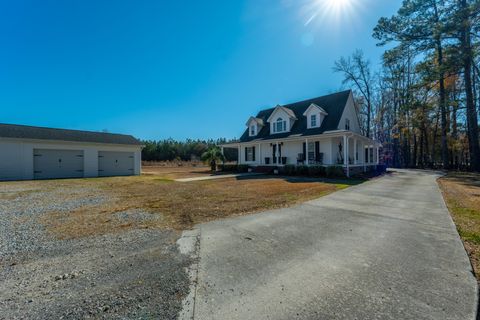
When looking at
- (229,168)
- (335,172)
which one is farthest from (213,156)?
(335,172)

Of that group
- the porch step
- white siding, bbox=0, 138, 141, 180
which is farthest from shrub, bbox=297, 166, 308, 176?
white siding, bbox=0, 138, 141, 180

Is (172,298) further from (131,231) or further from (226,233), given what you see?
(131,231)

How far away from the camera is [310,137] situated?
17.5m

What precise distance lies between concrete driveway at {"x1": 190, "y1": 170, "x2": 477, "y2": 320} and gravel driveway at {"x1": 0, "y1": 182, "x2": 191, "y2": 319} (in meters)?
0.44

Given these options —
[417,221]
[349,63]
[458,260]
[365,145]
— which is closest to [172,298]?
[458,260]

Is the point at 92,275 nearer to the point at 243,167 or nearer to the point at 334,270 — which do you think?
the point at 334,270

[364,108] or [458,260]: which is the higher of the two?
[364,108]

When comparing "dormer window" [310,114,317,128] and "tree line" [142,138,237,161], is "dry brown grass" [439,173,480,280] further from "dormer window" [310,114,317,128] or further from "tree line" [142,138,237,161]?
"tree line" [142,138,237,161]

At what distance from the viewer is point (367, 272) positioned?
2.84 meters

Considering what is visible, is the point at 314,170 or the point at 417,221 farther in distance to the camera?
the point at 314,170

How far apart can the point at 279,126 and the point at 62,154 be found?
752 inches

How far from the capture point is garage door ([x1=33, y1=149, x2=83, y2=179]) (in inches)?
644

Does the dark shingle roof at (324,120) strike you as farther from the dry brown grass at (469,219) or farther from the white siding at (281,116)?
the dry brown grass at (469,219)

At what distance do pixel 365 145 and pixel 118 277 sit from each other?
25.2m
